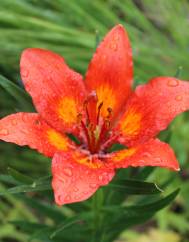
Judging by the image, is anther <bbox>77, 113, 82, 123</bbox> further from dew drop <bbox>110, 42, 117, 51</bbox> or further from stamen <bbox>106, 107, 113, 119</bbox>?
dew drop <bbox>110, 42, 117, 51</bbox>

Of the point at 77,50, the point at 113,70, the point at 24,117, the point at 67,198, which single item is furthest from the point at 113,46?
the point at 77,50

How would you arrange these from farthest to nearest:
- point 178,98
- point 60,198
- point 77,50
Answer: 1. point 77,50
2. point 178,98
3. point 60,198

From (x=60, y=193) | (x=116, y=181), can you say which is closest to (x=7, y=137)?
(x=60, y=193)

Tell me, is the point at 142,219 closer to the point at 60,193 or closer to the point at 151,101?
the point at 151,101

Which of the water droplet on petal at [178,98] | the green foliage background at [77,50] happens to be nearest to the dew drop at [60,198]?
the water droplet on petal at [178,98]

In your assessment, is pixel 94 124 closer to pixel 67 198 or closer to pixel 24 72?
pixel 24 72

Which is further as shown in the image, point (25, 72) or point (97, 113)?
point (97, 113)

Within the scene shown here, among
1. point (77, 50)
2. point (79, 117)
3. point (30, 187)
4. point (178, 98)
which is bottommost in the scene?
point (77, 50)
